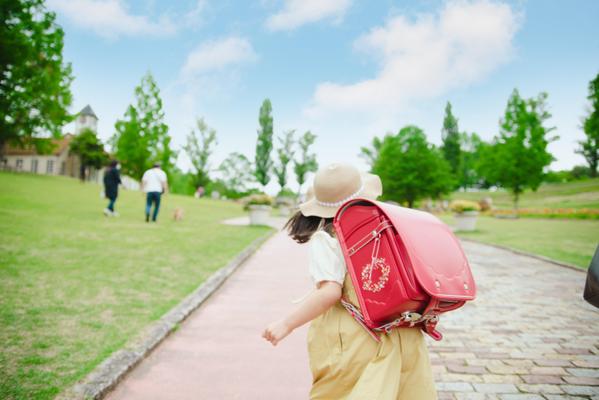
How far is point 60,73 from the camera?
25.0 meters

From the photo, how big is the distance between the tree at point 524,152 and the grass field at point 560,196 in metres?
2.46

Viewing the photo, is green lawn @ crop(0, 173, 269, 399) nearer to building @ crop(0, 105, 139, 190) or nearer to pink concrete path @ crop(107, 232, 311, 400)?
pink concrete path @ crop(107, 232, 311, 400)

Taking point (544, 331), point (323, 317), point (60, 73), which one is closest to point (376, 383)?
point (323, 317)

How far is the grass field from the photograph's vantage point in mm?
26875

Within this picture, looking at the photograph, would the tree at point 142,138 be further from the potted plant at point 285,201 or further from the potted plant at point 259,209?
the potted plant at point 259,209

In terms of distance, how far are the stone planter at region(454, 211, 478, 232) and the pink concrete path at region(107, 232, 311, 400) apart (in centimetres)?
1366

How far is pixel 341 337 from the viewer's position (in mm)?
1579

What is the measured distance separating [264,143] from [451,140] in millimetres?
30566

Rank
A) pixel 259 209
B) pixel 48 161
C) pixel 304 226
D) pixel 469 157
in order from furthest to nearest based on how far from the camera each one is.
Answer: pixel 469 157
pixel 48 161
pixel 259 209
pixel 304 226

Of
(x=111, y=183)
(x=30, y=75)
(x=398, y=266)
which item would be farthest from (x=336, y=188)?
(x=30, y=75)

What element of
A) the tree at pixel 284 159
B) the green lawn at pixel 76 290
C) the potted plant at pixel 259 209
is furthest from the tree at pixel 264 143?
the green lawn at pixel 76 290

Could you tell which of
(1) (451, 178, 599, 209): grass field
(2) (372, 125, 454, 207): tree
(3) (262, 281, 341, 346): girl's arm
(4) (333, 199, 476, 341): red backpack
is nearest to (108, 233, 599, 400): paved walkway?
(3) (262, 281, 341, 346): girl's arm

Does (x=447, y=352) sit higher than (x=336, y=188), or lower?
lower

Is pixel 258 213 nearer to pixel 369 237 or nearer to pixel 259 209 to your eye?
pixel 259 209
